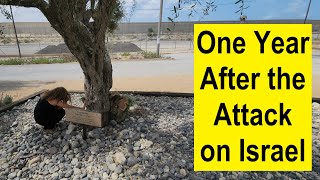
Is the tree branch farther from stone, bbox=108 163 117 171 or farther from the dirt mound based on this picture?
the dirt mound

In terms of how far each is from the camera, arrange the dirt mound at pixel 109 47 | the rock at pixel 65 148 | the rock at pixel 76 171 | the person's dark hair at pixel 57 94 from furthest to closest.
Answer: the dirt mound at pixel 109 47 < the person's dark hair at pixel 57 94 < the rock at pixel 65 148 < the rock at pixel 76 171

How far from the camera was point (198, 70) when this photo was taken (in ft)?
5.95

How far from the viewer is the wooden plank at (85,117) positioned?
3186 millimetres

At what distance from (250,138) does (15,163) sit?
7.97 feet

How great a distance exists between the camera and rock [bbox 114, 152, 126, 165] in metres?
3.03

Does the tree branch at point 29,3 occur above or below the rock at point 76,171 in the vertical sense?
above

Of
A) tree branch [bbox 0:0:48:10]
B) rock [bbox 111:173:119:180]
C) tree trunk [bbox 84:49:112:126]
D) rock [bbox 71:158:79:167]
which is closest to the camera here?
tree branch [bbox 0:0:48:10]

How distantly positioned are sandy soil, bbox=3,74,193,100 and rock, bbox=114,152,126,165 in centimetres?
437

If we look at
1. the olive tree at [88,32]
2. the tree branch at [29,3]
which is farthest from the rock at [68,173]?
the tree branch at [29,3]

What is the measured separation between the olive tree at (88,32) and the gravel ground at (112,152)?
16.2 inches

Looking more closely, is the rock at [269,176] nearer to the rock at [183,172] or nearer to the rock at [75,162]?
the rock at [183,172]

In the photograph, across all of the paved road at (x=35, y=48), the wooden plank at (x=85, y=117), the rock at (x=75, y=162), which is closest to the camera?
the rock at (x=75, y=162)

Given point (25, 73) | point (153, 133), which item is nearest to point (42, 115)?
point (153, 133)

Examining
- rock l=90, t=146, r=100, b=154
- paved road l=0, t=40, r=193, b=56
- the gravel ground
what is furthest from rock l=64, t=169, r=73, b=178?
paved road l=0, t=40, r=193, b=56
